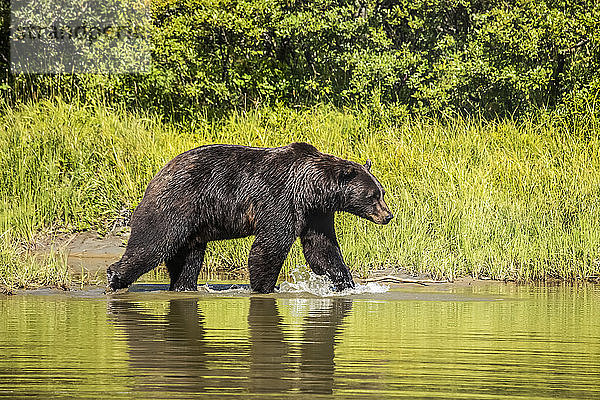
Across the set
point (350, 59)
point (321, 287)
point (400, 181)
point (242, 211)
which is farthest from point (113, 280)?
point (350, 59)

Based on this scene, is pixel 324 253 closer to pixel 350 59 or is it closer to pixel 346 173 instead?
pixel 346 173

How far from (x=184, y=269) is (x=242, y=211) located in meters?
0.75

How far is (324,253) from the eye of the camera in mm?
9695

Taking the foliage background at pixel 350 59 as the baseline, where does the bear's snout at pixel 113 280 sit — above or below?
below

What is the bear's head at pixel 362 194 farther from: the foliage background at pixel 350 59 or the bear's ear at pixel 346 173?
the foliage background at pixel 350 59

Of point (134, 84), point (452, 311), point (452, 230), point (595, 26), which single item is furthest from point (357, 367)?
point (134, 84)

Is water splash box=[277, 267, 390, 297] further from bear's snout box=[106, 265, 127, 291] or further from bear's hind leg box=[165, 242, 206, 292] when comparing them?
bear's snout box=[106, 265, 127, 291]

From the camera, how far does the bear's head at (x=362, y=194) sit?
9.88 meters

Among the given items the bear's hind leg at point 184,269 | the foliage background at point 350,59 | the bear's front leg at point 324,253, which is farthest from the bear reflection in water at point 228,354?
the foliage background at point 350,59

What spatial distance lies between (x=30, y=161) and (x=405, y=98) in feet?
27.8

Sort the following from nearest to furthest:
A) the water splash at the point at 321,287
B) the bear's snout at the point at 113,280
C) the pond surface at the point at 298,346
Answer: the pond surface at the point at 298,346 → the bear's snout at the point at 113,280 → the water splash at the point at 321,287

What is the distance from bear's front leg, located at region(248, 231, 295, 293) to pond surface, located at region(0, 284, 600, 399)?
39 centimetres

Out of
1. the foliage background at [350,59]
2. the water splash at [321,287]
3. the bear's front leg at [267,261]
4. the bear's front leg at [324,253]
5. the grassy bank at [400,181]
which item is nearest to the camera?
the bear's front leg at [267,261]

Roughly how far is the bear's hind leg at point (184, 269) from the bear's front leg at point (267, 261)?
575mm
